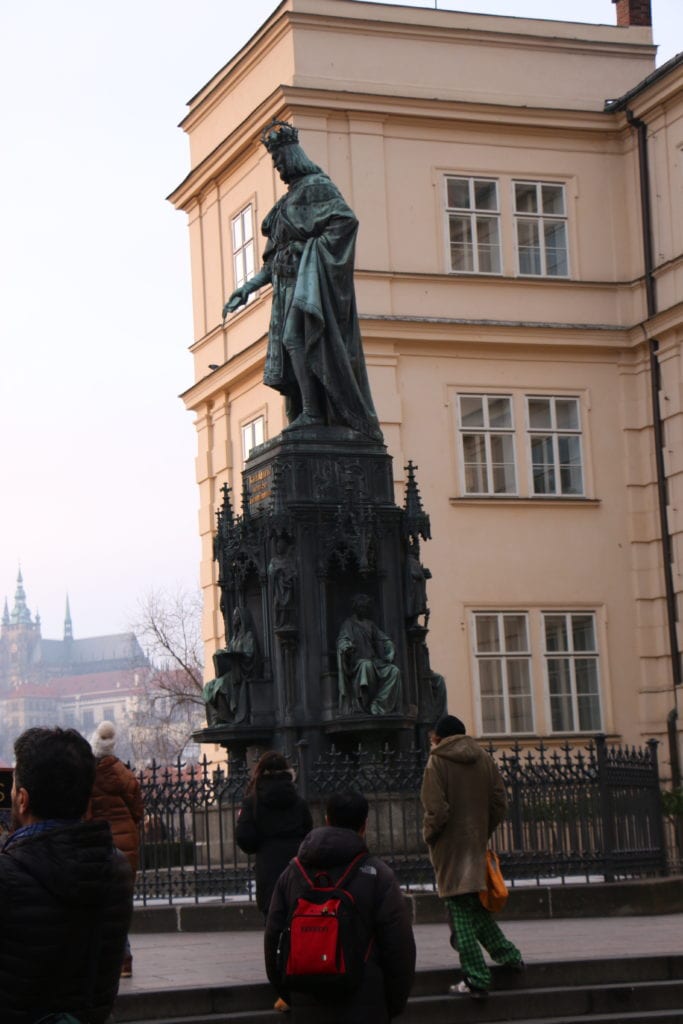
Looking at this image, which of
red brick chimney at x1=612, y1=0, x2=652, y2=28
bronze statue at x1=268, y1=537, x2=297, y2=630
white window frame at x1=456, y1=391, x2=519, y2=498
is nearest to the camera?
bronze statue at x1=268, y1=537, x2=297, y2=630

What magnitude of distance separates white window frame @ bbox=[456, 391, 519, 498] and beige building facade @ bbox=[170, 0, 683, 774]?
0.16ft

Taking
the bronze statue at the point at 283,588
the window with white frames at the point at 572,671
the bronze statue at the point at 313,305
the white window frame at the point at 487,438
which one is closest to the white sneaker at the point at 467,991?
the bronze statue at the point at 283,588

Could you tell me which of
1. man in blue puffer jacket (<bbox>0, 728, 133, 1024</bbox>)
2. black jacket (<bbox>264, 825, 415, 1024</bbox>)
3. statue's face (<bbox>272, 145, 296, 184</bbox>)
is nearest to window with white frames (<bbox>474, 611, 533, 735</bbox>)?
statue's face (<bbox>272, 145, 296, 184</bbox>)

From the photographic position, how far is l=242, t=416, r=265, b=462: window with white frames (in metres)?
34.9

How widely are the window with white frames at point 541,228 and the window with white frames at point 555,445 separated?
2386 millimetres

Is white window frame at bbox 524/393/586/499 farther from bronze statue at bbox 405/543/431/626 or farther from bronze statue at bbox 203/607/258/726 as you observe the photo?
bronze statue at bbox 203/607/258/726

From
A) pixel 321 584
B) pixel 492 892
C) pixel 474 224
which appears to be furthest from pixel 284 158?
pixel 474 224

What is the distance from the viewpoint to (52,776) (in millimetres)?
5695

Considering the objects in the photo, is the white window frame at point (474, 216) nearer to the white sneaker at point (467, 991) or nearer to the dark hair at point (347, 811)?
the white sneaker at point (467, 991)

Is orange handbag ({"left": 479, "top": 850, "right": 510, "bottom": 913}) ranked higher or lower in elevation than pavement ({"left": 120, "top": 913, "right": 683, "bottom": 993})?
higher

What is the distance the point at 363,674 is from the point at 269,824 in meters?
4.49

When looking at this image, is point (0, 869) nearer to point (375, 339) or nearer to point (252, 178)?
point (375, 339)

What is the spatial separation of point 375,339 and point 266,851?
21.5 meters

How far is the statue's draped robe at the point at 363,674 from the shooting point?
16.9 meters
